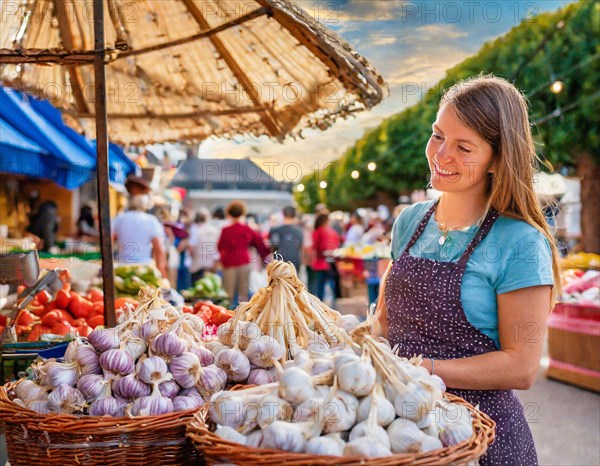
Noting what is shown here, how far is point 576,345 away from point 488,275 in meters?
6.01

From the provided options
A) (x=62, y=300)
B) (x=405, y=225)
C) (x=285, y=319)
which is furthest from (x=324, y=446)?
(x=62, y=300)

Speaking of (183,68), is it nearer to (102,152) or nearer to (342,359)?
(102,152)

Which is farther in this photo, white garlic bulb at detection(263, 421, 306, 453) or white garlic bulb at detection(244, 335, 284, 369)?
white garlic bulb at detection(244, 335, 284, 369)

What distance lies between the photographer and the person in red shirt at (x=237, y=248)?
10.8m

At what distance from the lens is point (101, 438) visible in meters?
2.03

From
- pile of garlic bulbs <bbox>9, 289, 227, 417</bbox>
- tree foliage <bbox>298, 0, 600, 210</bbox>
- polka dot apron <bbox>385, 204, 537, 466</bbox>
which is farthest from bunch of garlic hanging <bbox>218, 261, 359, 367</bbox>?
tree foliage <bbox>298, 0, 600, 210</bbox>

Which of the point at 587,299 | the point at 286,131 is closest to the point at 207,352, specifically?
the point at 286,131

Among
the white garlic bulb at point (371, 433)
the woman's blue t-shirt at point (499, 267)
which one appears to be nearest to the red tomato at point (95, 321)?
the woman's blue t-shirt at point (499, 267)

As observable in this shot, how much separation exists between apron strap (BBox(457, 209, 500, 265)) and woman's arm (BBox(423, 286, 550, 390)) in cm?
22

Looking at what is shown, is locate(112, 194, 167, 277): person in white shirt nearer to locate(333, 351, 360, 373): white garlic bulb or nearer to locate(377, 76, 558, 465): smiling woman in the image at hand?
locate(377, 76, 558, 465): smiling woman

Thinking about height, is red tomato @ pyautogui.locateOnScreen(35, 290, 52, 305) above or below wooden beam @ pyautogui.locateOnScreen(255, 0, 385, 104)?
below

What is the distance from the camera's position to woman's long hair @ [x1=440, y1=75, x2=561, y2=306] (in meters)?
2.54

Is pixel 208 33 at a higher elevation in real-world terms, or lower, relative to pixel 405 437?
higher

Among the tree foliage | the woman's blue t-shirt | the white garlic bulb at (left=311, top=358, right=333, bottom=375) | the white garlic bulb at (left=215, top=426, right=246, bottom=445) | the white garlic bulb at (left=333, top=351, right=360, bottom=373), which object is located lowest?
the white garlic bulb at (left=215, top=426, right=246, bottom=445)
